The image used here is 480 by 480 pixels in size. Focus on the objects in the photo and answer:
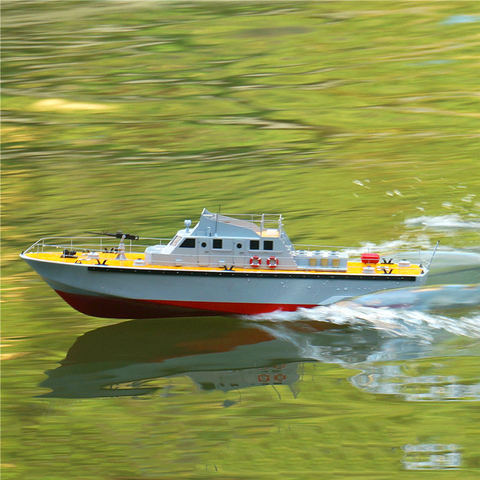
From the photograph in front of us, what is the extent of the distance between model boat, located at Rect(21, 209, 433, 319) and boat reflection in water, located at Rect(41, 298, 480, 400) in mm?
725

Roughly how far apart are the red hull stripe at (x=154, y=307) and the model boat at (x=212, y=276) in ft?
0.13

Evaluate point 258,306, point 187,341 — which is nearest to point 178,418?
point 187,341

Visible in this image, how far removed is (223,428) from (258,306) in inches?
322

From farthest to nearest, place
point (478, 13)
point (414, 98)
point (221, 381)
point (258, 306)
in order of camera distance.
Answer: point (478, 13)
point (414, 98)
point (258, 306)
point (221, 381)

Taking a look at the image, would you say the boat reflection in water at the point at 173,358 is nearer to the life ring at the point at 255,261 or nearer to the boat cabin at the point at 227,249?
the life ring at the point at 255,261

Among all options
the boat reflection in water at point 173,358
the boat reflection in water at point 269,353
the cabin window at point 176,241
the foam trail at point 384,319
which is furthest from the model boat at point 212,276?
the boat reflection in water at point 173,358

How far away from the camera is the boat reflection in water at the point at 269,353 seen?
78.0 feet

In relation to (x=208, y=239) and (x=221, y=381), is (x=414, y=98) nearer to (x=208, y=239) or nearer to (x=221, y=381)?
(x=208, y=239)

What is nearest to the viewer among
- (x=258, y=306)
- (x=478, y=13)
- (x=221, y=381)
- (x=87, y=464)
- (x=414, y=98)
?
(x=87, y=464)

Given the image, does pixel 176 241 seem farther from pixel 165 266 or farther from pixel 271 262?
pixel 271 262

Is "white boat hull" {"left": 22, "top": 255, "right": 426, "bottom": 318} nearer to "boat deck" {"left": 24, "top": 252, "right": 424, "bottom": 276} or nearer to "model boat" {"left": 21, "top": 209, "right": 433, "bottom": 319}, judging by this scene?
"model boat" {"left": 21, "top": 209, "right": 433, "bottom": 319}

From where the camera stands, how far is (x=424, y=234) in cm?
3594

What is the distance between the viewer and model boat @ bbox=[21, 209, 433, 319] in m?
28.2

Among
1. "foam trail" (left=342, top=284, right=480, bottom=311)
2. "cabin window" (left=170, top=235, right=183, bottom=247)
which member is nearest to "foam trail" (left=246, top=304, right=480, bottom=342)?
"foam trail" (left=342, top=284, right=480, bottom=311)
